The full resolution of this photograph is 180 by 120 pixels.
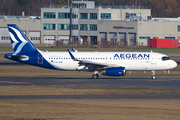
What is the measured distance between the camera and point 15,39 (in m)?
46.9

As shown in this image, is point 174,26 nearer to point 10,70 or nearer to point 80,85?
point 10,70

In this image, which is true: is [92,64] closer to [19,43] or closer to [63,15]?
[19,43]

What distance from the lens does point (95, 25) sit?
134 metres

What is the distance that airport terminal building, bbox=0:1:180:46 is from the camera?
13000 cm

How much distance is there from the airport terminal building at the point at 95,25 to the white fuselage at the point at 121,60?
83545mm

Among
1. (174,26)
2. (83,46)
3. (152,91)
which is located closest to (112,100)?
(152,91)

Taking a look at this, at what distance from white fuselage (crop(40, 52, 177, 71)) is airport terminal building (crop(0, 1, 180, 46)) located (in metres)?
83.5

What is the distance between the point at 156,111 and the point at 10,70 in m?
37.9

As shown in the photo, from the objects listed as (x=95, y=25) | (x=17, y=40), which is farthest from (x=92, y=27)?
(x=17, y=40)

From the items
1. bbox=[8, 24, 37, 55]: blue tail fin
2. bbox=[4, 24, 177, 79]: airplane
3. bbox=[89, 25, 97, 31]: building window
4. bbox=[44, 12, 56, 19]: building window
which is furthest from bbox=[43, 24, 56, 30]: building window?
bbox=[4, 24, 177, 79]: airplane

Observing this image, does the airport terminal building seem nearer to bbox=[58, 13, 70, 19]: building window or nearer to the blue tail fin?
bbox=[58, 13, 70, 19]: building window

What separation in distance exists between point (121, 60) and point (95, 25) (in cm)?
8980

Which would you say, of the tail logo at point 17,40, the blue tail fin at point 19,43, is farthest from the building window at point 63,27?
the tail logo at point 17,40

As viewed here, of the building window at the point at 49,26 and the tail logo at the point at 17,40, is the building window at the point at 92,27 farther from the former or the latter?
the tail logo at the point at 17,40
